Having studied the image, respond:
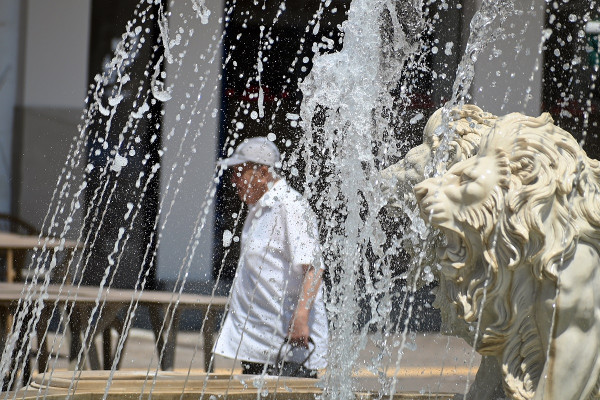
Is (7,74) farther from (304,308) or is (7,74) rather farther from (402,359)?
(304,308)

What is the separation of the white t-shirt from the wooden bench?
4.28 feet

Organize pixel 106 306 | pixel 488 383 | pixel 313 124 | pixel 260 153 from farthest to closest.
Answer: pixel 313 124, pixel 106 306, pixel 260 153, pixel 488 383

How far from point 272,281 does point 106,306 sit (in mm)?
1659

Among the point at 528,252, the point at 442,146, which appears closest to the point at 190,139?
the point at 442,146

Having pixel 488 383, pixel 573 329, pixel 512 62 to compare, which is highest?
pixel 512 62

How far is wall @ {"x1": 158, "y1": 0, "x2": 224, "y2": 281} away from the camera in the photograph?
267 inches

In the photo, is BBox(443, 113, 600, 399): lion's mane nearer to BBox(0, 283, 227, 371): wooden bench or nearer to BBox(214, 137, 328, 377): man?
BBox(214, 137, 328, 377): man

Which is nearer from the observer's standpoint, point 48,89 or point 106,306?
point 106,306

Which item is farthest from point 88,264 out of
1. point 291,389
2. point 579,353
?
point 579,353

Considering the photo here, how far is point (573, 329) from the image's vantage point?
216cm

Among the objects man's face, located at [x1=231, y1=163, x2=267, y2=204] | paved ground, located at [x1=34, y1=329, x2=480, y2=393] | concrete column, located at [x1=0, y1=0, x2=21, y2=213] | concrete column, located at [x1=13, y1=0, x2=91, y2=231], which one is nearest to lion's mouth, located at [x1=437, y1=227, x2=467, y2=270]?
man's face, located at [x1=231, y1=163, x2=267, y2=204]

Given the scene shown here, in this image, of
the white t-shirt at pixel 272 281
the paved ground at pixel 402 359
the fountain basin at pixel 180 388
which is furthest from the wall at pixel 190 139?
the fountain basin at pixel 180 388

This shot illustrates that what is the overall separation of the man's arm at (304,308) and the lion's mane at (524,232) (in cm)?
217

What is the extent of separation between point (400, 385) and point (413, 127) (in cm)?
245
